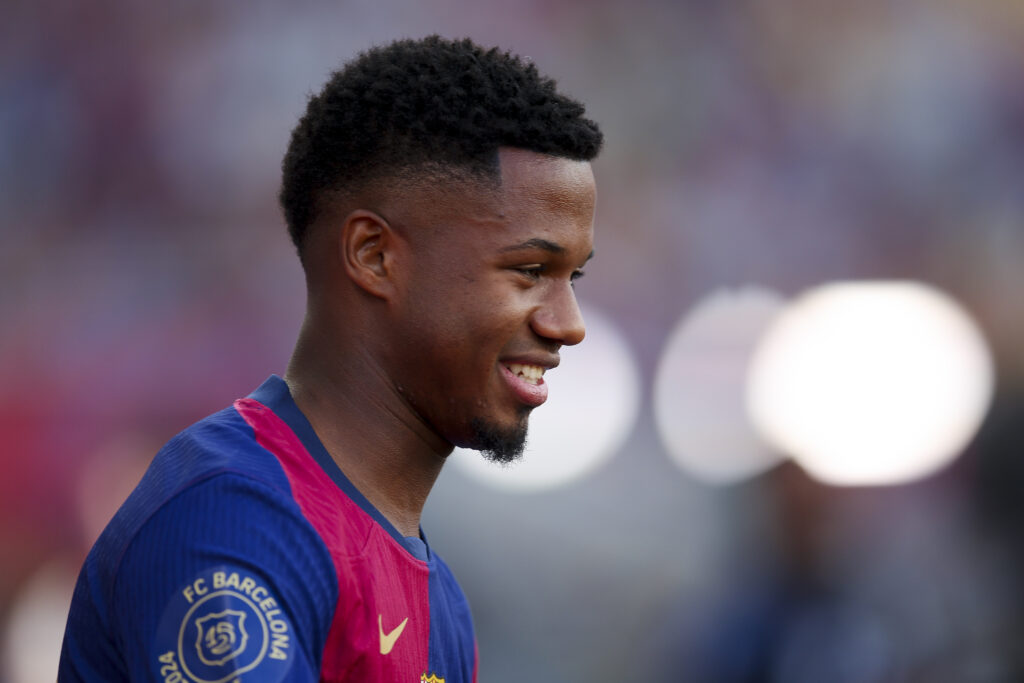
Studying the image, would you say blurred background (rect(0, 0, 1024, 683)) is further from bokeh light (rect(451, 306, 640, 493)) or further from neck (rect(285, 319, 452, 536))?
neck (rect(285, 319, 452, 536))

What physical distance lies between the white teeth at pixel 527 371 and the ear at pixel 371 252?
28cm

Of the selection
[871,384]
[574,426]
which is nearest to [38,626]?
[574,426]

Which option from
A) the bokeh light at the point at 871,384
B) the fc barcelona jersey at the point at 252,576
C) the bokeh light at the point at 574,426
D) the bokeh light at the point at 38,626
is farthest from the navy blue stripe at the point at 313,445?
the bokeh light at the point at 871,384

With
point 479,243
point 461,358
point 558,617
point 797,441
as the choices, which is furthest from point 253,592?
point 797,441

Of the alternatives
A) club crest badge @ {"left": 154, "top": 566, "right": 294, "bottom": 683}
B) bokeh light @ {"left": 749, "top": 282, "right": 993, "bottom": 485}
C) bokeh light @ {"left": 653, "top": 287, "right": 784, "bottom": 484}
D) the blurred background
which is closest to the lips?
club crest badge @ {"left": 154, "top": 566, "right": 294, "bottom": 683}

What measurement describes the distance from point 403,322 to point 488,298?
171mm

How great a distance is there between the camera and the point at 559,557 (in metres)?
7.05

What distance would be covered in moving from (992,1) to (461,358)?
24.4 feet

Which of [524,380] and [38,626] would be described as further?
[38,626]

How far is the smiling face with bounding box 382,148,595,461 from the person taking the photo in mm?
2072

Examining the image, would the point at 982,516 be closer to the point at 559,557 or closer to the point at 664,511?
the point at 664,511

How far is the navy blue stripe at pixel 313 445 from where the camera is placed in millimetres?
2020

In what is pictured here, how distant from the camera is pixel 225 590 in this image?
63.4 inches

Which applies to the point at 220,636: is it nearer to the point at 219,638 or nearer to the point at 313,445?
the point at 219,638
